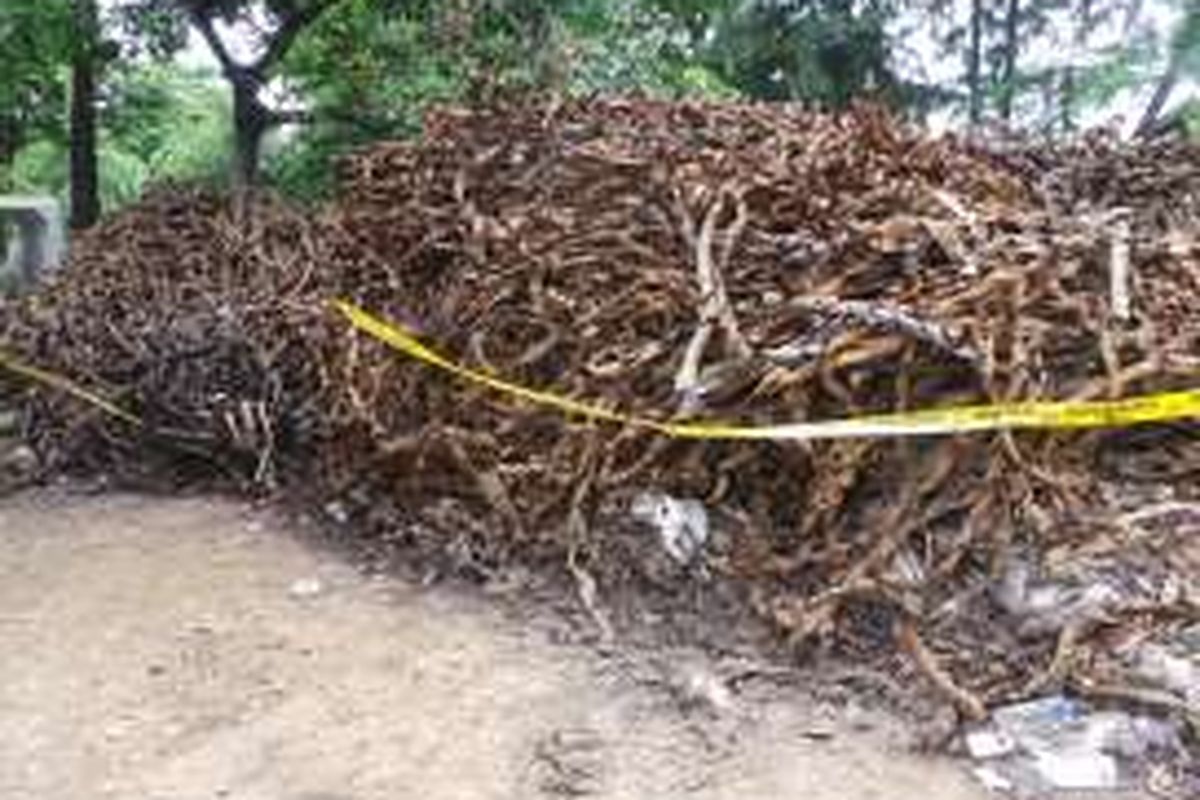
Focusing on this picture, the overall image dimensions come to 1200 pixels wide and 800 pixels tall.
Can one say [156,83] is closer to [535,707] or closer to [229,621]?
[229,621]

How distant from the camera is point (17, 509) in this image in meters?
7.17

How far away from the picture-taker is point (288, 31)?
37.6ft

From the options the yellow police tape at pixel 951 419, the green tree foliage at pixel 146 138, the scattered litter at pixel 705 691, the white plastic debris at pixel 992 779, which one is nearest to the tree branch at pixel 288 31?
the green tree foliage at pixel 146 138

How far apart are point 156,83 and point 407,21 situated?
4.19 metres

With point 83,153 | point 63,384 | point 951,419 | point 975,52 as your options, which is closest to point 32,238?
point 83,153

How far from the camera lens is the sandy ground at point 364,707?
176 inches

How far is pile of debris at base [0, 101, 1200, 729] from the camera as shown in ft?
16.4

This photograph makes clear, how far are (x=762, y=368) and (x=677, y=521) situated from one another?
49 centimetres

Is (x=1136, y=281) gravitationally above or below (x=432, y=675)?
above

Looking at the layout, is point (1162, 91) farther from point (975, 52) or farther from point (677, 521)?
→ point (677, 521)

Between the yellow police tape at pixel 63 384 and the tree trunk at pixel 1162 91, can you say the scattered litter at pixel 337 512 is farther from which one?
the tree trunk at pixel 1162 91

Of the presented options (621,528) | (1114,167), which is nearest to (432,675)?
(621,528)

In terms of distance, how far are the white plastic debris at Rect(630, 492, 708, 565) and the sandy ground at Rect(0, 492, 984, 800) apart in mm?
389

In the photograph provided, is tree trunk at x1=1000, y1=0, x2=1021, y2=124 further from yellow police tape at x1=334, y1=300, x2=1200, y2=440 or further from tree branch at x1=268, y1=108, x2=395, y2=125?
yellow police tape at x1=334, y1=300, x2=1200, y2=440
